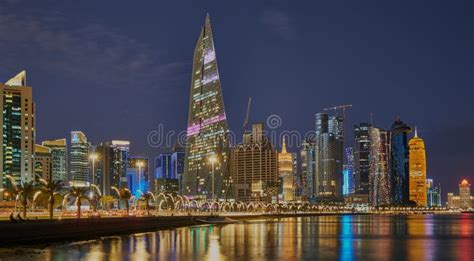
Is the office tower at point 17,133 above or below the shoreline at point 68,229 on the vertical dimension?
above

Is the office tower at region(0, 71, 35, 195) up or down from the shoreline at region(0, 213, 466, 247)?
up

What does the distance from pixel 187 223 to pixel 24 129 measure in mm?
89987

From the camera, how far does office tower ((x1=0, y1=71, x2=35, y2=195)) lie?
18375 cm

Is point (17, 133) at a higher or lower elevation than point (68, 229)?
higher

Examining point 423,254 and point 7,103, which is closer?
point 423,254

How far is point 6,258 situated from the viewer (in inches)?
1764

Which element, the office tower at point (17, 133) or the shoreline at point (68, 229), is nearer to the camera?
Result: the shoreline at point (68, 229)

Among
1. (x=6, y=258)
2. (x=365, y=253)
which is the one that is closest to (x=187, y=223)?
(x=365, y=253)

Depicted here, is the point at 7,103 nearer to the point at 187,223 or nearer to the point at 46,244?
the point at 187,223

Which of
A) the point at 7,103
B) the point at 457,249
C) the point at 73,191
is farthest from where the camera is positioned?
the point at 7,103

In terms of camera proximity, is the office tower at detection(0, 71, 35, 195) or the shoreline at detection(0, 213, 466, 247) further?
the office tower at detection(0, 71, 35, 195)

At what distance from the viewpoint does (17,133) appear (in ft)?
615

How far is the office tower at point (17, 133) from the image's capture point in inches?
7234

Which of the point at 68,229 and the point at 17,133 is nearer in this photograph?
the point at 68,229
